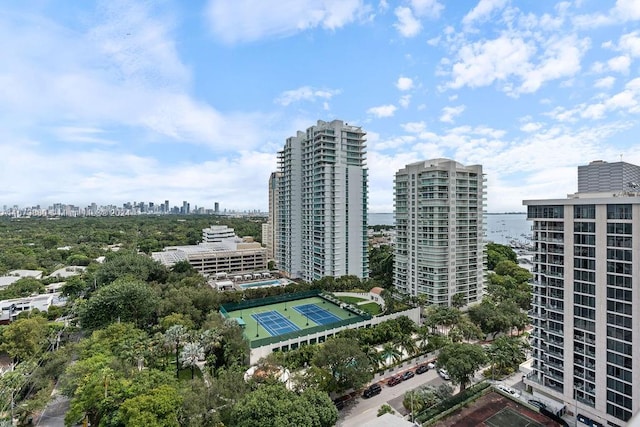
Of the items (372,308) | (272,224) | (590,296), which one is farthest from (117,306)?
(272,224)

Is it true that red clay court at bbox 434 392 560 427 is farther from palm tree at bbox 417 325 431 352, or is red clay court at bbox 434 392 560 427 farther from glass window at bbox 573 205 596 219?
glass window at bbox 573 205 596 219

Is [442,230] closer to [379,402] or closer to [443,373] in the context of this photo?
[443,373]

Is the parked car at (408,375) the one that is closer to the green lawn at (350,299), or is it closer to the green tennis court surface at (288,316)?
the green tennis court surface at (288,316)

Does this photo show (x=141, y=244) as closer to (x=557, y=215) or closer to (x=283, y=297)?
(x=283, y=297)

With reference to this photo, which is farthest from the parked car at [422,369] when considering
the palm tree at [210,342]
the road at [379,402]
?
the palm tree at [210,342]

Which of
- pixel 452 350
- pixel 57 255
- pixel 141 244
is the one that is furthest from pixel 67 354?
pixel 141 244

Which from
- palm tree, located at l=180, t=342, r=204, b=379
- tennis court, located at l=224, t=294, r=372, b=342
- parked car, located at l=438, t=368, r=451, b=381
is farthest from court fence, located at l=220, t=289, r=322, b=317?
parked car, located at l=438, t=368, r=451, b=381
